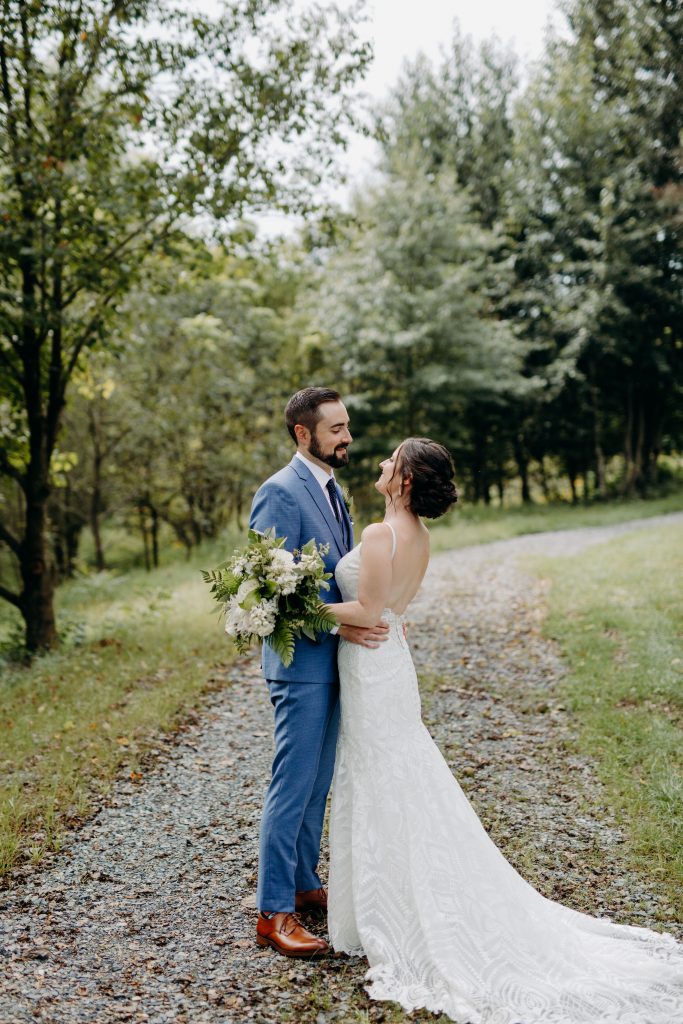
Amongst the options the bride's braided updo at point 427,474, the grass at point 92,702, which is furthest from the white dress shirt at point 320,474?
the grass at point 92,702

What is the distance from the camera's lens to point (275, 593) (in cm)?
347

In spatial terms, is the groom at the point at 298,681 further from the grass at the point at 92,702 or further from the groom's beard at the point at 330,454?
the grass at the point at 92,702

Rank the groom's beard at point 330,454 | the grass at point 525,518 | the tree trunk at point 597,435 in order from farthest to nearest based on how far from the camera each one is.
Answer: the tree trunk at point 597,435, the grass at point 525,518, the groom's beard at point 330,454

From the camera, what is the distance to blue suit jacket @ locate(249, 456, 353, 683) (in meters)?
3.69

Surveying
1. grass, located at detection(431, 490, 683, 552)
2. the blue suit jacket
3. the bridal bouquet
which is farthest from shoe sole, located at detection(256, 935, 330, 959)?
grass, located at detection(431, 490, 683, 552)

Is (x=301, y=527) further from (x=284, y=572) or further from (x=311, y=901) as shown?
(x=311, y=901)

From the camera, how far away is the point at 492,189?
24.8 m

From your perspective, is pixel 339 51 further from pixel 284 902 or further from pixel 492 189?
pixel 492 189

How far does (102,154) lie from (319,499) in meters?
6.52

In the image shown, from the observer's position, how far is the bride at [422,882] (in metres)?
3.27

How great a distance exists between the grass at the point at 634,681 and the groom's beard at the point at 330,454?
9.33 ft

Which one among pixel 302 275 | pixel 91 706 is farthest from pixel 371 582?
pixel 302 275

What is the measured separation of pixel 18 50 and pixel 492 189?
749 inches

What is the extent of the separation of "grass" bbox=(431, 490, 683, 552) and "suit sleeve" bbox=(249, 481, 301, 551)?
12659 mm
